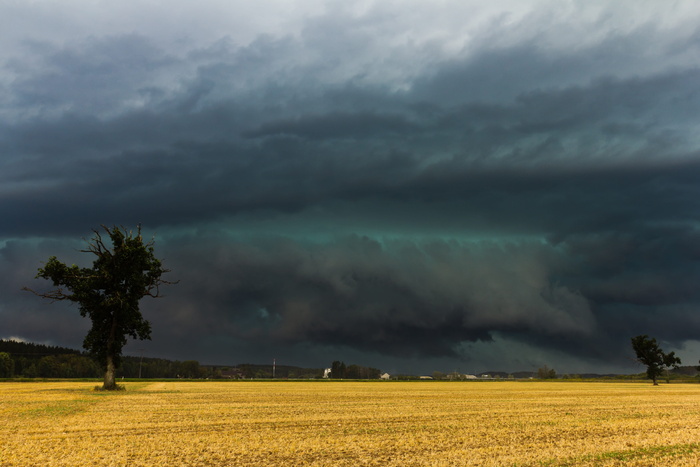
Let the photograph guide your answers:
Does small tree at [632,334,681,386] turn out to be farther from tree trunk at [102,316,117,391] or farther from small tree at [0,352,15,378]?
small tree at [0,352,15,378]

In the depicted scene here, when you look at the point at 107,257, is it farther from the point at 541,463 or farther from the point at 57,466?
the point at 541,463

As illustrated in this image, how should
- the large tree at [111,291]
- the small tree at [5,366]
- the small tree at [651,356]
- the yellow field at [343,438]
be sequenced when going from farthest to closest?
1. the small tree at [5,366]
2. the small tree at [651,356]
3. the large tree at [111,291]
4. the yellow field at [343,438]

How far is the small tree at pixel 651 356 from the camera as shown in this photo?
406ft

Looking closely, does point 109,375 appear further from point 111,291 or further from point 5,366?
point 5,366

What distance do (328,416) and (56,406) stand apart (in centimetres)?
2197

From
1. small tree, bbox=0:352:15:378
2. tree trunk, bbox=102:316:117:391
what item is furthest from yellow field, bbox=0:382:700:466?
small tree, bbox=0:352:15:378

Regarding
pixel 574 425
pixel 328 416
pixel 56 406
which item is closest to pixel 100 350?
pixel 56 406

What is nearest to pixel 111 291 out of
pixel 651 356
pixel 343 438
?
pixel 343 438

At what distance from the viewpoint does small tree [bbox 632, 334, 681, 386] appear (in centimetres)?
12388

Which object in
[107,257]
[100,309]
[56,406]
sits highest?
[107,257]

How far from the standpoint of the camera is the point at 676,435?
24.0 meters

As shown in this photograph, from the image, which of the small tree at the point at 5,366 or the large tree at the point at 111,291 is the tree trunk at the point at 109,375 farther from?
the small tree at the point at 5,366

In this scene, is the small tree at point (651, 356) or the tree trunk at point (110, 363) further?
the small tree at point (651, 356)

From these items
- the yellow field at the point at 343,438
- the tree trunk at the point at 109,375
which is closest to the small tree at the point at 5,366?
the tree trunk at the point at 109,375
